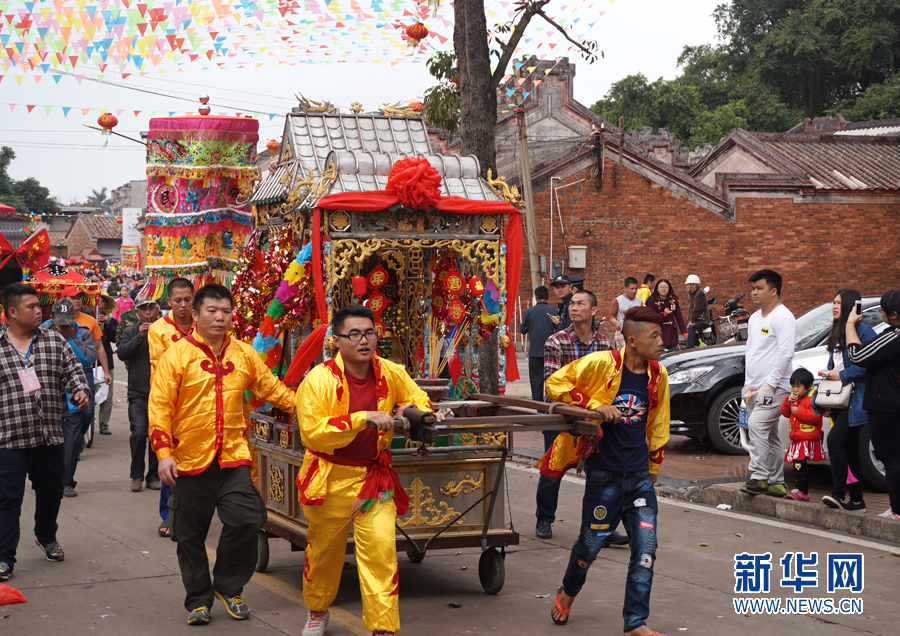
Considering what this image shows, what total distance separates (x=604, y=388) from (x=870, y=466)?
187 inches

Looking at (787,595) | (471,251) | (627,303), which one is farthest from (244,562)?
(627,303)

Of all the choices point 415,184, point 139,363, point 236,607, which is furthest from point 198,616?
point 139,363

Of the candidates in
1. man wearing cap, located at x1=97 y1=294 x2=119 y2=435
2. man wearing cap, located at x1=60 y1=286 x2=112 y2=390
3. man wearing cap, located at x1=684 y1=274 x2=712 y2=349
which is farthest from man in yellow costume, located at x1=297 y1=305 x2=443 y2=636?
man wearing cap, located at x1=684 y1=274 x2=712 y2=349

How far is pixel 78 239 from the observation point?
71688 millimetres

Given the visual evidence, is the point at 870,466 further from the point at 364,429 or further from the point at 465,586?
the point at 364,429

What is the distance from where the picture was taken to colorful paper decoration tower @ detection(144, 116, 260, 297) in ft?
53.4

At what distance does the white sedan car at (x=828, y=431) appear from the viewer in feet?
29.3

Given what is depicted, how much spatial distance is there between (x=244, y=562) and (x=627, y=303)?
905cm

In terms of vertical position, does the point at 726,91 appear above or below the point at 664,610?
above

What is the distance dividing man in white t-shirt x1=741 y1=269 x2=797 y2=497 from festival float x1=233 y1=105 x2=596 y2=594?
227 cm

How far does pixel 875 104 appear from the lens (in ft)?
126

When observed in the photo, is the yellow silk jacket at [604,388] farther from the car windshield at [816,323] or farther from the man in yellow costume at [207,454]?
the car windshield at [816,323]

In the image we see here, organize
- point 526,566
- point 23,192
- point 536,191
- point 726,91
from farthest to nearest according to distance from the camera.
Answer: point 23,192
point 726,91
point 536,191
point 526,566

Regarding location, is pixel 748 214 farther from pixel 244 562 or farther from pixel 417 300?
pixel 244 562
